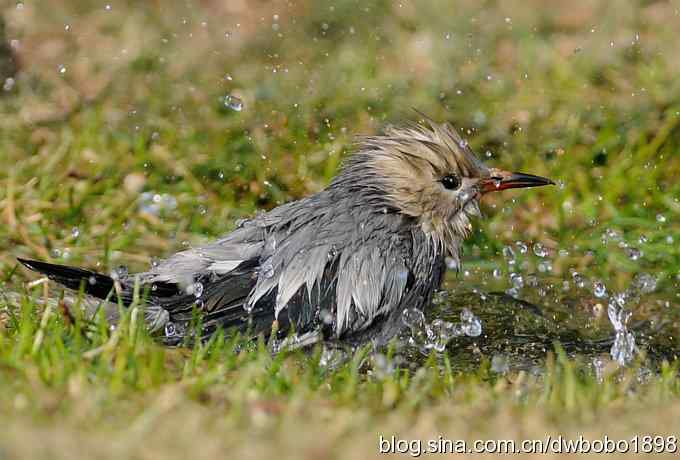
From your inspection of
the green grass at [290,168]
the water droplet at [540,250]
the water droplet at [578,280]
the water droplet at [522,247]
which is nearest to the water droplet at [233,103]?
the green grass at [290,168]

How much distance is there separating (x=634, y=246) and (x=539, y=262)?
53 cm

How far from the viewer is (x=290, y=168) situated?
6867mm

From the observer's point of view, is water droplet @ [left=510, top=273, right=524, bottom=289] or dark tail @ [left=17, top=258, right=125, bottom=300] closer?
dark tail @ [left=17, top=258, right=125, bottom=300]

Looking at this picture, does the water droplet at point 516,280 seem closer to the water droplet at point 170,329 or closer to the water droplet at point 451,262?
the water droplet at point 451,262

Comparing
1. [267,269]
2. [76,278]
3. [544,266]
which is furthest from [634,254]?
[76,278]

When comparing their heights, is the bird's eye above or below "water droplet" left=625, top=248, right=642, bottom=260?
above

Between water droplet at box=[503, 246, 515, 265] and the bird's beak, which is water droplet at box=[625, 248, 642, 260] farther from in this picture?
the bird's beak

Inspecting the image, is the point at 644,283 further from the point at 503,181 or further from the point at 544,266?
the point at 503,181

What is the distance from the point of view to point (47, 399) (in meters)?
3.11

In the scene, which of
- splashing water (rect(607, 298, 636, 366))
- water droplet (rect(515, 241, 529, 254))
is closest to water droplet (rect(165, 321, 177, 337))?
splashing water (rect(607, 298, 636, 366))

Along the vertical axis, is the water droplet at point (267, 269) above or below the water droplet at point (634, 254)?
below

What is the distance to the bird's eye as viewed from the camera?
5.02 meters

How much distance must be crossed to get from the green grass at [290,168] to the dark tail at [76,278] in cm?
17

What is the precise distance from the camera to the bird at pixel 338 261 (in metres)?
4.38
